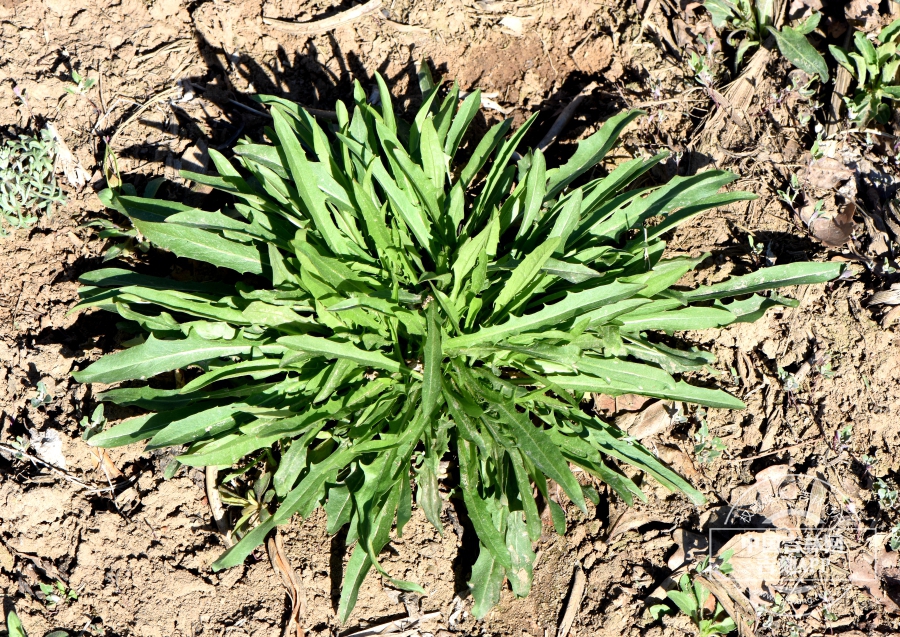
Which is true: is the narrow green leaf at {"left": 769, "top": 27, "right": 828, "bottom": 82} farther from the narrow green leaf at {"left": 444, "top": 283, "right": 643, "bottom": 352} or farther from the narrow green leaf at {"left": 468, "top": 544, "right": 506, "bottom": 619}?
the narrow green leaf at {"left": 468, "top": 544, "right": 506, "bottom": 619}

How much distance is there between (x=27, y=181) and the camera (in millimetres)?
2961

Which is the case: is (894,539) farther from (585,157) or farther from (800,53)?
(800,53)

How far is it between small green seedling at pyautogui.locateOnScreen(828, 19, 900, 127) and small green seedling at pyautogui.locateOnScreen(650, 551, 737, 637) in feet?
Answer: 6.46

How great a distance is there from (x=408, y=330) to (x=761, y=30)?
6.90 ft

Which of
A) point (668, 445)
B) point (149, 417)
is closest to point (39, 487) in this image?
point (149, 417)

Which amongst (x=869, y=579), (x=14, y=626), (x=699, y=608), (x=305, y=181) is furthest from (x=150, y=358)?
(x=869, y=579)

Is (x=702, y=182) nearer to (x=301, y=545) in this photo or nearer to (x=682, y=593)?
(x=682, y=593)

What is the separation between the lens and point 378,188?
2.85 m

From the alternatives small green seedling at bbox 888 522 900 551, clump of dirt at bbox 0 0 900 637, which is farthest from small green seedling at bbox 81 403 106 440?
small green seedling at bbox 888 522 900 551

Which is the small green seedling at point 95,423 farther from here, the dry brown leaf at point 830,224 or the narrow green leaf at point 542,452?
the dry brown leaf at point 830,224

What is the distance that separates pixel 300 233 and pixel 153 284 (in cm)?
80

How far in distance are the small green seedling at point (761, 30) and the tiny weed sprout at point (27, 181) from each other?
283cm

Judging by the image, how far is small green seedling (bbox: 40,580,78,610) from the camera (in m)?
2.62

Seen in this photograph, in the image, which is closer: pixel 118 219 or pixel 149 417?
pixel 149 417
